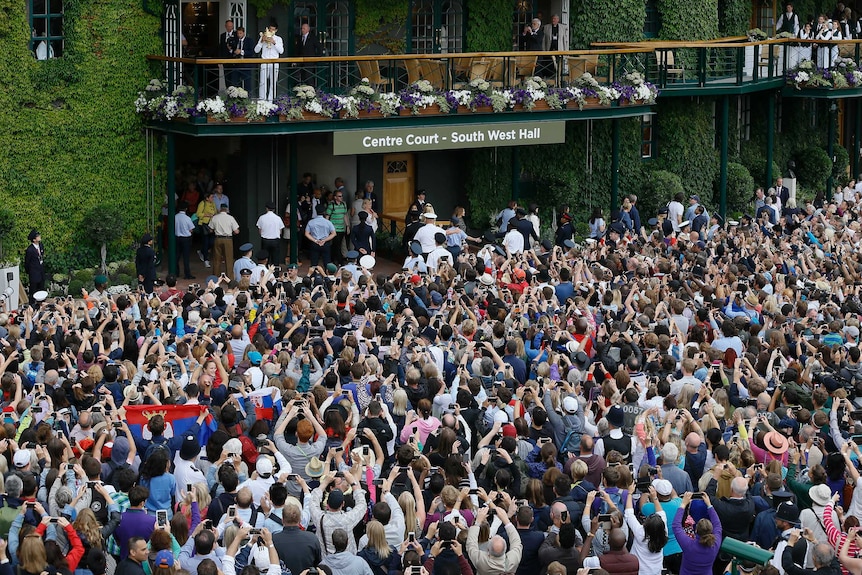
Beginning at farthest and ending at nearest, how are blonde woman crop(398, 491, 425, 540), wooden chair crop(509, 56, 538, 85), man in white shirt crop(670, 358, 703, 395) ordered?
1. wooden chair crop(509, 56, 538, 85)
2. man in white shirt crop(670, 358, 703, 395)
3. blonde woman crop(398, 491, 425, 540)

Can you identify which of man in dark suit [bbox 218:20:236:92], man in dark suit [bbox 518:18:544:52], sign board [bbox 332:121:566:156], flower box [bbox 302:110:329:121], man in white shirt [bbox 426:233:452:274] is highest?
man in dark suit [bbox 518:18:544:52]

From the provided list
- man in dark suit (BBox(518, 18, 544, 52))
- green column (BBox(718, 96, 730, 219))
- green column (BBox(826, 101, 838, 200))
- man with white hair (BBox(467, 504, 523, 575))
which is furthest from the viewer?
green column (BBox(826, 101, 838, 200))

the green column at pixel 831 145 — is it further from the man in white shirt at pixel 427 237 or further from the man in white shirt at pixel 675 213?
the man in white shirt at pixel 427 237

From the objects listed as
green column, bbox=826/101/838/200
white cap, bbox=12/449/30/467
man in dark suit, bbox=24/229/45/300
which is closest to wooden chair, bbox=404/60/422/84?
man in dark suit, bbox=24/229/45/300

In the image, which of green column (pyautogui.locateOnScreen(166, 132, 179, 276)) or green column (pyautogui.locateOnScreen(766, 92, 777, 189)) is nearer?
green column (pyautogui.locateOnScreen(166, 132, 179, 276))

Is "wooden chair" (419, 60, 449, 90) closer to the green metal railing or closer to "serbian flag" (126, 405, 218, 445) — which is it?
the green metal railing

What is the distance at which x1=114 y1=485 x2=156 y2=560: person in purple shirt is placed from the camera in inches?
460

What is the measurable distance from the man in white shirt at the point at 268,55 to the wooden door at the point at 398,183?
4.71m

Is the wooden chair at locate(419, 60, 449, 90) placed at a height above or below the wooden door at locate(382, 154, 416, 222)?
above

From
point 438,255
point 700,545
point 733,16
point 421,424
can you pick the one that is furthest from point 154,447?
point 733,16

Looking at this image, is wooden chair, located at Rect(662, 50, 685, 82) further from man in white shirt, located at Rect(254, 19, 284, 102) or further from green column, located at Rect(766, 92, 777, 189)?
man in white shirt, located at Rect(254, 19, 284, 102)

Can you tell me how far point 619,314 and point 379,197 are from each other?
13.0 metres

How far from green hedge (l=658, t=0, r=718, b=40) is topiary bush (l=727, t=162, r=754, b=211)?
333 cm

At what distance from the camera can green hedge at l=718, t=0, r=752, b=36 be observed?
125 feet
